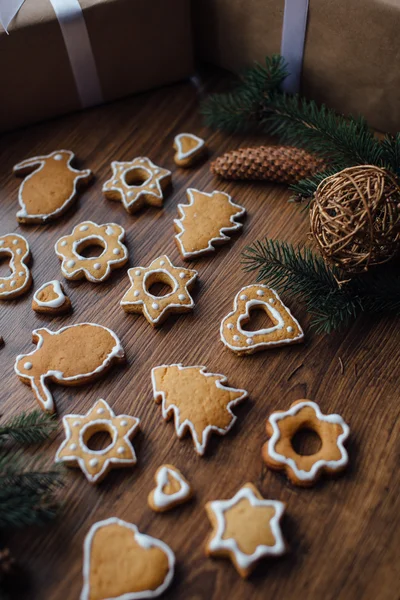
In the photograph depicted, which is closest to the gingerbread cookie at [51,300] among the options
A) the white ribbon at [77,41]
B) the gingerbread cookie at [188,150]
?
the gingerbread cookie at [188,150]

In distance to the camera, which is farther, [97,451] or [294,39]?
[294,39]

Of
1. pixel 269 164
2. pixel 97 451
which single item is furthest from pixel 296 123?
pixel 97 451

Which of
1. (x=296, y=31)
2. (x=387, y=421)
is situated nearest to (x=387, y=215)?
(x=387, y=421)

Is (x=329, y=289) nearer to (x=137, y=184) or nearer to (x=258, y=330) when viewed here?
(x=258, y=330)

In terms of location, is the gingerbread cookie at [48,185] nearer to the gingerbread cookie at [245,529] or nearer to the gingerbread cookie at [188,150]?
the gingerbread cookie at [188,150]

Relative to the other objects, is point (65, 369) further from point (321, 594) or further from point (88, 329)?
point (321, 594)

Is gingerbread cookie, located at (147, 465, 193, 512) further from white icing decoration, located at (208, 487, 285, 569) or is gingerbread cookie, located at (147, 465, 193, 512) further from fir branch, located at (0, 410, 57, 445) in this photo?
fir branch, located at (0, 410, 57, 445)
